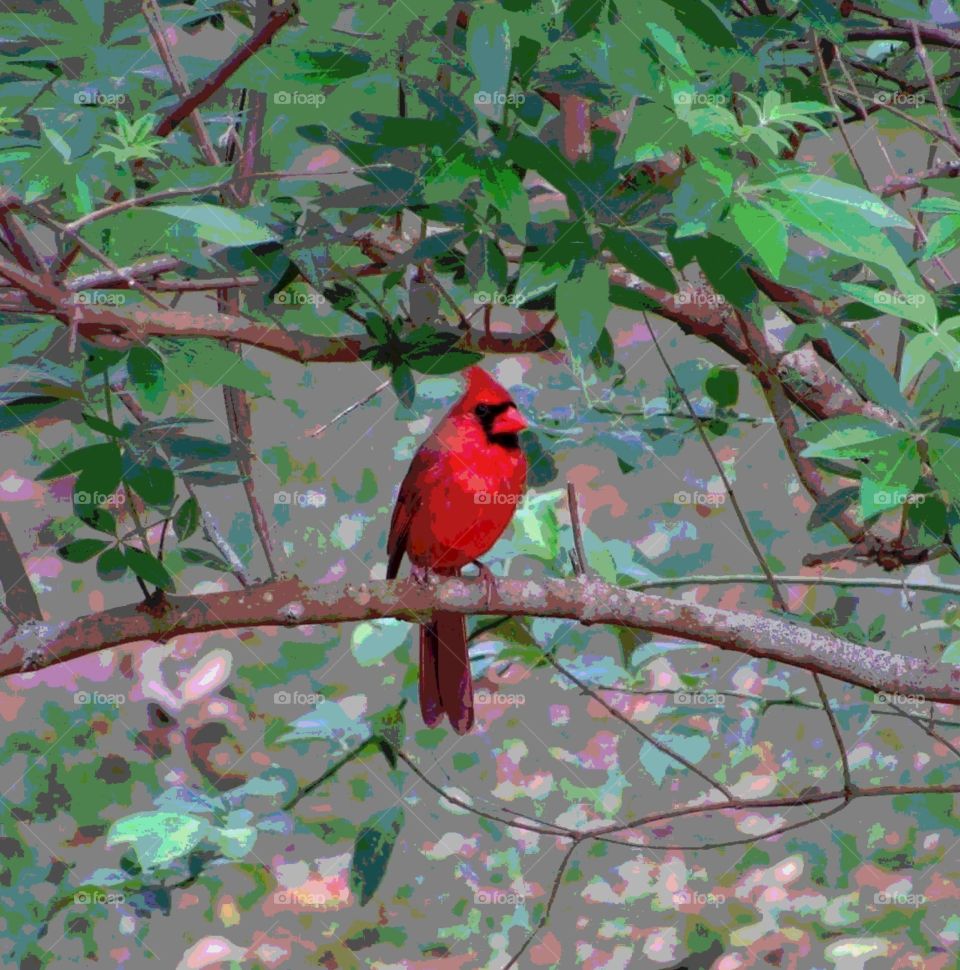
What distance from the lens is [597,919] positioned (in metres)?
4.57

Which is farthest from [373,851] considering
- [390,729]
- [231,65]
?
[231,65]

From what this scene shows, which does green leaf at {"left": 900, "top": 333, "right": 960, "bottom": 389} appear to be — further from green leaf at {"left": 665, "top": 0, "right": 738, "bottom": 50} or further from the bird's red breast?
the bird's red breast

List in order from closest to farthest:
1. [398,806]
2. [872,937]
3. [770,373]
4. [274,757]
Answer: [398,806], [770,373], [872,937], [274,757]

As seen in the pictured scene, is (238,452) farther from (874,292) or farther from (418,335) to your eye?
(874,292)

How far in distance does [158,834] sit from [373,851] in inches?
16.2

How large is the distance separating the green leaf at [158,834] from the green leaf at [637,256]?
0.83 m

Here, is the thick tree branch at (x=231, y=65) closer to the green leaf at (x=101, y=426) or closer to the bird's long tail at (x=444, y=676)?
the green leaf at (x=101, y=426)

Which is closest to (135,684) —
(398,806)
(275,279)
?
(398,806)

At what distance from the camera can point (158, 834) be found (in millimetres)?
1586

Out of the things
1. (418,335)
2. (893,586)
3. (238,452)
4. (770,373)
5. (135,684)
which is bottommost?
(135,684)

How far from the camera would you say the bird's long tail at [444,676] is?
265cm

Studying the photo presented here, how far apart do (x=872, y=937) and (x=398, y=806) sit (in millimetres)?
2199

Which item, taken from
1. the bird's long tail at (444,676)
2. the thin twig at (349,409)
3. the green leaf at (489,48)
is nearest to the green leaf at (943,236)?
the green leaf at (489,48)

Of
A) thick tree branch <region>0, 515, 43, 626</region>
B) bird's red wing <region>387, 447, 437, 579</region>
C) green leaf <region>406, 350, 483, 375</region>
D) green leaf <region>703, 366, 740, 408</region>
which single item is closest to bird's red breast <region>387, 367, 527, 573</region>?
bird's red wing <region>387, 447, 437, 579</region>
